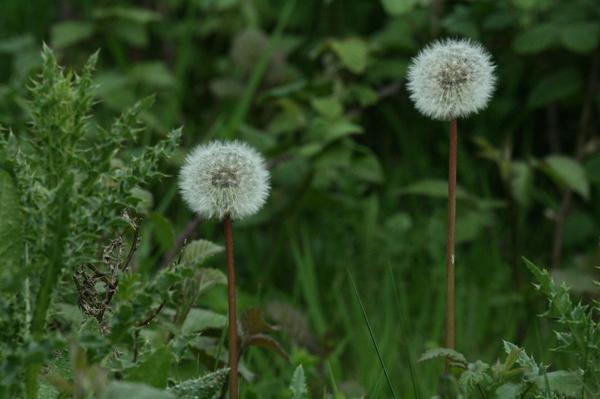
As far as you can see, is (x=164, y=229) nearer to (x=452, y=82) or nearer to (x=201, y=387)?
(x=201, y=387)

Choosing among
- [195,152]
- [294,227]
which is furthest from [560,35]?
[195,152]

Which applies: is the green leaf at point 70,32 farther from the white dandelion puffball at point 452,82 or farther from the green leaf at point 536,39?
the white dandelion puffball at point 452,82

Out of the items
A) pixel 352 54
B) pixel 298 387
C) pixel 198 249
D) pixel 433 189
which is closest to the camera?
pixel 298 387

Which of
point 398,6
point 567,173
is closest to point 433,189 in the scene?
point 567,173

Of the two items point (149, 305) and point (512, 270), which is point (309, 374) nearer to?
point (512, 270)

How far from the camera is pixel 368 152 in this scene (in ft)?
12.8

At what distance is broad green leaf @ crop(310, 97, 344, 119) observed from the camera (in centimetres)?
374

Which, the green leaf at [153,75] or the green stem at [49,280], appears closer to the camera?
the green stem at [49,280]

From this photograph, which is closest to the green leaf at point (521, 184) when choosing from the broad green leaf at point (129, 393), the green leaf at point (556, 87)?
the green leaf at point (556, 87)

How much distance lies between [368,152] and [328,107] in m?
0.28

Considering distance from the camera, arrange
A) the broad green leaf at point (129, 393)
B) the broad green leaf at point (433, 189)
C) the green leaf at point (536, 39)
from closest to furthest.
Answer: the broad green leaf at point (129, 393)
the broad green leaf at point (433, 189)
the green leaf at point (536, 39)

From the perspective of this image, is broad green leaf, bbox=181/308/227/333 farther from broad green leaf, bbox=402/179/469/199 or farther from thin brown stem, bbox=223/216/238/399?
broad green leaf, bbox=402/179/469/199

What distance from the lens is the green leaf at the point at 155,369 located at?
1.74m

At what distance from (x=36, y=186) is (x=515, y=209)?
2293 mm
